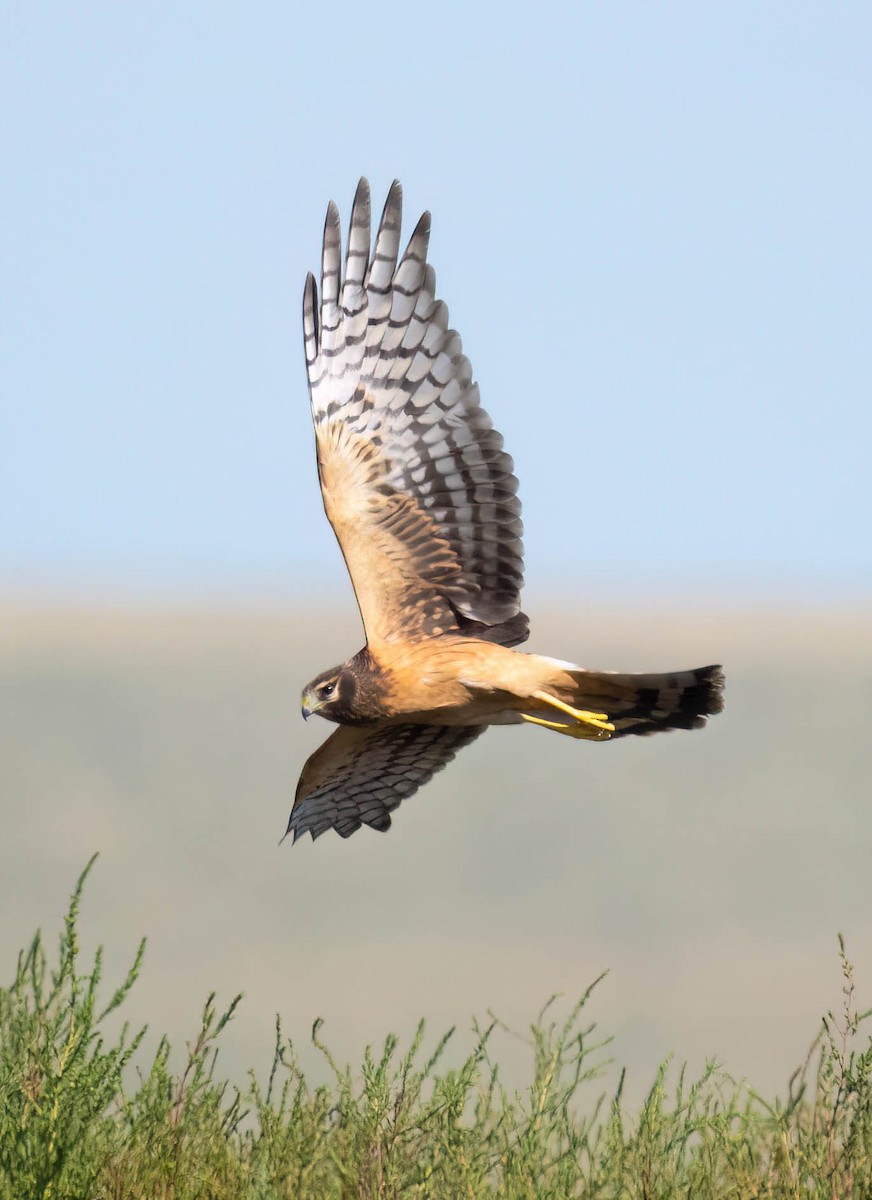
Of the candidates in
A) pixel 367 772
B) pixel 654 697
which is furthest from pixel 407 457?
pixel 367 772

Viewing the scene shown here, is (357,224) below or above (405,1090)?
above

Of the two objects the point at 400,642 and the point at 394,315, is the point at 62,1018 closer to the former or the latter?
the point at 400,642

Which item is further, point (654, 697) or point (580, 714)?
point (654, 697)

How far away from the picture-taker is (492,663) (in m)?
6.05

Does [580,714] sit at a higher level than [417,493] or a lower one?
lower

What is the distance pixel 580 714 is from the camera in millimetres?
6121

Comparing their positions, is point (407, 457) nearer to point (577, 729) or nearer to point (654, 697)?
point (577, 729)

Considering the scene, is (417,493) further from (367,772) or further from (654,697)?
(367,772)

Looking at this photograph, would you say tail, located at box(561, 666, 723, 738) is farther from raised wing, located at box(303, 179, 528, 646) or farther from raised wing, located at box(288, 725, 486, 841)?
raised wing, located at box(288, 725, 486, 841)

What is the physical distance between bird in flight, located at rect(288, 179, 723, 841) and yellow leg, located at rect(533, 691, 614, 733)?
0.03 feet

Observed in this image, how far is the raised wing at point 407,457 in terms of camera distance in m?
6.27

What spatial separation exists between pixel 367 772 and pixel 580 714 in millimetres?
1617

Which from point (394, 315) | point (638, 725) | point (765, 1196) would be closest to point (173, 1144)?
point (765, 1196)

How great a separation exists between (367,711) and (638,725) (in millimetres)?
1185
